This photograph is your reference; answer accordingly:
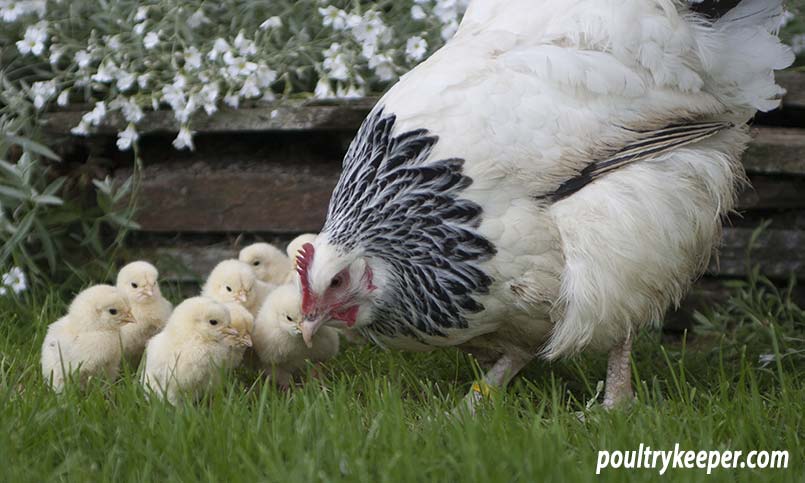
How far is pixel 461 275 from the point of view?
279 cm

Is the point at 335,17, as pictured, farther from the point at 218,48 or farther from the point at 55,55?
the point at 55,55

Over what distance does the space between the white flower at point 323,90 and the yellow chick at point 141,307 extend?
2.98 feet

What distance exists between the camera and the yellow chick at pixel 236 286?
3350mm

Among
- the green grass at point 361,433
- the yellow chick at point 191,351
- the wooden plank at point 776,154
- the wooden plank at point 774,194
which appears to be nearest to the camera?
the green grass at point 361,433

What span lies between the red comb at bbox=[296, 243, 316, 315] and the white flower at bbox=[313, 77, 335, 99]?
0.99 meters

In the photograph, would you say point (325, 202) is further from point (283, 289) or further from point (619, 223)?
point (619, 223)

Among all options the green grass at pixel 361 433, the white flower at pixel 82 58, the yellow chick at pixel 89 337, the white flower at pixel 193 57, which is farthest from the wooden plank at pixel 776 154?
the white flower at pixel 82 58

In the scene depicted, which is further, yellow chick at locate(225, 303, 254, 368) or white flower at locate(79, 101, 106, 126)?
white flower at locate(79, 101, 106, 126)

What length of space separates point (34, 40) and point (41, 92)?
195 millimetres

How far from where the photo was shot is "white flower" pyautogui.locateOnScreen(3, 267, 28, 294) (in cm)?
365

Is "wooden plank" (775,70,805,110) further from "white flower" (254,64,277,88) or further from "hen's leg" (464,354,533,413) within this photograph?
"white flower" (254,64,277,88)

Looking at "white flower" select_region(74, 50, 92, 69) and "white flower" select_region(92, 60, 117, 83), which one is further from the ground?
"white flower" select_region(74, 50, 92, 69)

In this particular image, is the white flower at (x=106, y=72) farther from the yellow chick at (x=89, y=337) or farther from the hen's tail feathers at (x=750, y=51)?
the hen's tail feathers at (x=750, y=51)

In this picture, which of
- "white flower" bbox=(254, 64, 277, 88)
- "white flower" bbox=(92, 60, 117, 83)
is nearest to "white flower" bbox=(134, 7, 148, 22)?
"white flower" bbox=(92, 60, 117, 83)
